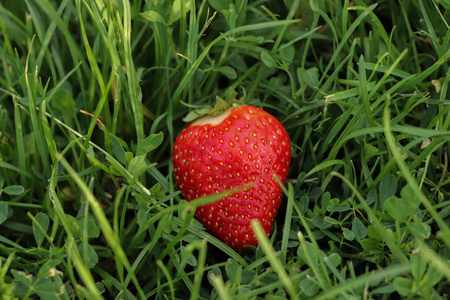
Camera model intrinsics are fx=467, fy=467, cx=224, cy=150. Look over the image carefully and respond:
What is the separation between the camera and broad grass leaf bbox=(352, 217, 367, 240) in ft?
3.32

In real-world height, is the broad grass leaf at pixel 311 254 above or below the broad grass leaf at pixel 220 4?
below

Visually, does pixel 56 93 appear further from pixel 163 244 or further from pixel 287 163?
pixel 287 163

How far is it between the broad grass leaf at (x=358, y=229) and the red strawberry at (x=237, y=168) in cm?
19

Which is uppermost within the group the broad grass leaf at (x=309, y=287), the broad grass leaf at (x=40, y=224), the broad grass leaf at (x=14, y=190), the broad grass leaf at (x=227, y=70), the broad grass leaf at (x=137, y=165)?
the broad grass leaf at (x=227, y=70)

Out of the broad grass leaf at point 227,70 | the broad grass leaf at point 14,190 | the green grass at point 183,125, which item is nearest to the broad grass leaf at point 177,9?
the green grass at point 183,125

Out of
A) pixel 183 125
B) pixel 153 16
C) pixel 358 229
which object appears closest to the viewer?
pixel 358 229

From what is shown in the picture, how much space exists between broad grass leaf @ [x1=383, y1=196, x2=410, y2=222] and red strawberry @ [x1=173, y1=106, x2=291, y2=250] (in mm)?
274

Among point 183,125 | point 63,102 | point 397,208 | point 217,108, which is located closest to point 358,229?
point 397,208

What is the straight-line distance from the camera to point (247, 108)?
44.6 inches

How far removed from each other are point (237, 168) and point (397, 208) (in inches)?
13.9

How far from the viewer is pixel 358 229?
1.01 meters

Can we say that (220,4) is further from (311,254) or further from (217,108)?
(311,254)

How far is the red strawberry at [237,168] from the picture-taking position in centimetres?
106

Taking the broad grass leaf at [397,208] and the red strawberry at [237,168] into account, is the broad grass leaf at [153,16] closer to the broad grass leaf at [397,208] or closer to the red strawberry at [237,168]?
the red strawberry at [237,168]
